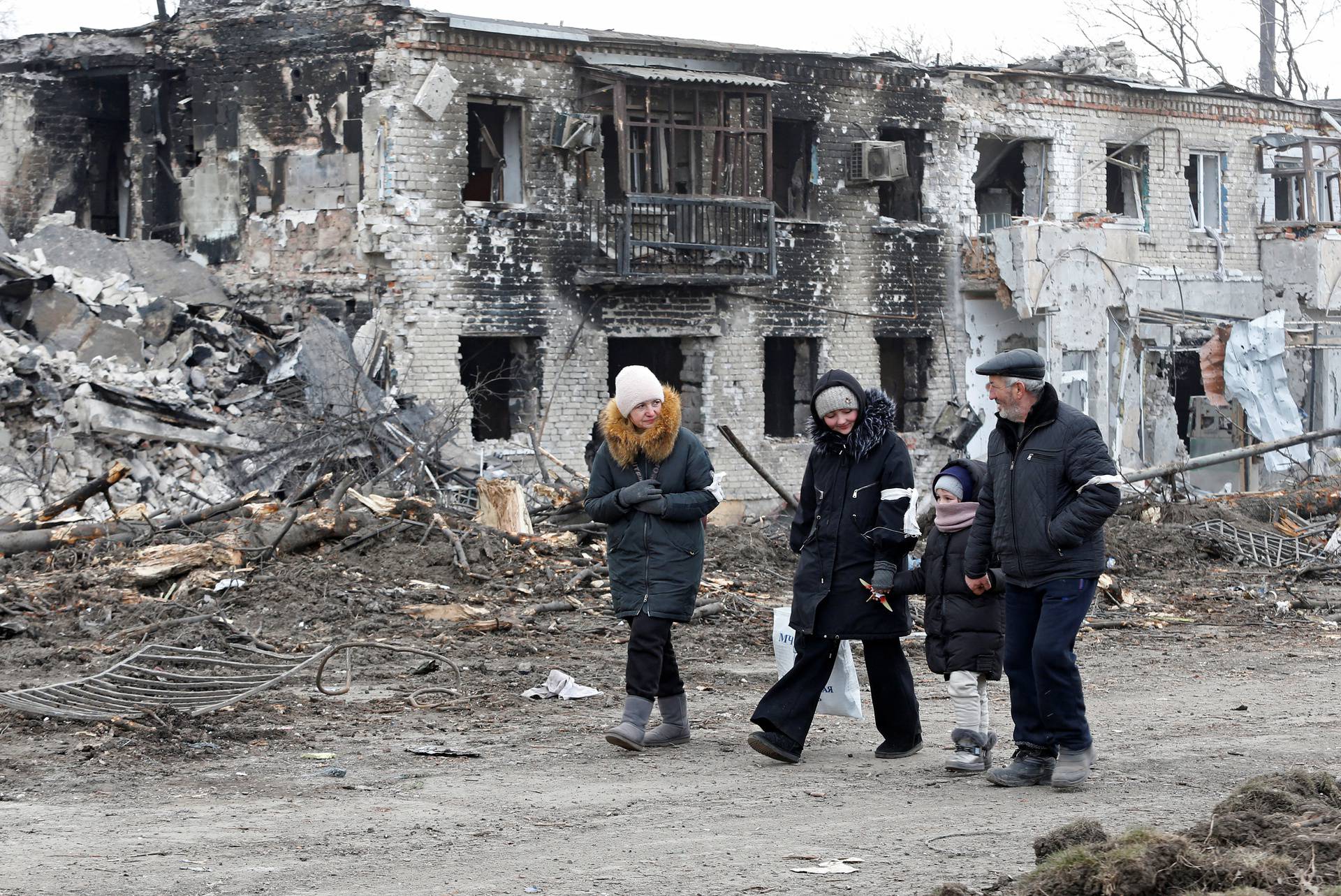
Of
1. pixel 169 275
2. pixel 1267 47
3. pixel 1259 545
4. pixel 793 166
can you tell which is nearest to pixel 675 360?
pixel 793 166

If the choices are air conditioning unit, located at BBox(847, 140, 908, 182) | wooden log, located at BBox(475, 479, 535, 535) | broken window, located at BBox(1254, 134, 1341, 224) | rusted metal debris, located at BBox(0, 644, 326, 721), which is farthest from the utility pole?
rusted metal debris, located at BBox(0, 644, 326, 721)

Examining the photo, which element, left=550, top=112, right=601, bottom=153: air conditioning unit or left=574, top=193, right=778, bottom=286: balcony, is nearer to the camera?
left=550, top=112, right=601, bottom=153: air conditioning unit

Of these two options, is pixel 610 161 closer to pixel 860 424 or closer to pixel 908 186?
pixel 908 186

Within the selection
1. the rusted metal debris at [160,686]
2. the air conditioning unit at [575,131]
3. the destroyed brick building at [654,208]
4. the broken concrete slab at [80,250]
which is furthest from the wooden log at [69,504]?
the air conditioning unit at [575,131]

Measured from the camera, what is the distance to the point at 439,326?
20.8 metres

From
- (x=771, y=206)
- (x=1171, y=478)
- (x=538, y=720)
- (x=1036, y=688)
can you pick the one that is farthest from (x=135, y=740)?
(x=771, y=206)

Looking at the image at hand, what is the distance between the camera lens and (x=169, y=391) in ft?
61.1

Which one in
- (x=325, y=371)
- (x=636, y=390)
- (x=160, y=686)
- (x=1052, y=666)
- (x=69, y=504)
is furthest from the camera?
(x=325, y=371)

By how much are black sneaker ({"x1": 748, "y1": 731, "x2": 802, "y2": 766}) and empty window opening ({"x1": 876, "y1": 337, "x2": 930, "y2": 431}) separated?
18.1 metres

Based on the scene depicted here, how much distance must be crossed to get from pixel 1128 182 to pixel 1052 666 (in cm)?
2186

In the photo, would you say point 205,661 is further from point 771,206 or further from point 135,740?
point 771,206

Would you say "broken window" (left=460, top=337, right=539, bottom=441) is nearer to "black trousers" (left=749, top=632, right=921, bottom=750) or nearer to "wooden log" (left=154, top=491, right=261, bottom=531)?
"wooden log" (left=154, top=491, right=261, bottom=531)

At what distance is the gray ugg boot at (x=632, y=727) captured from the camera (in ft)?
23.8

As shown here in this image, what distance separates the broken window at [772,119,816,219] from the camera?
2367cm
